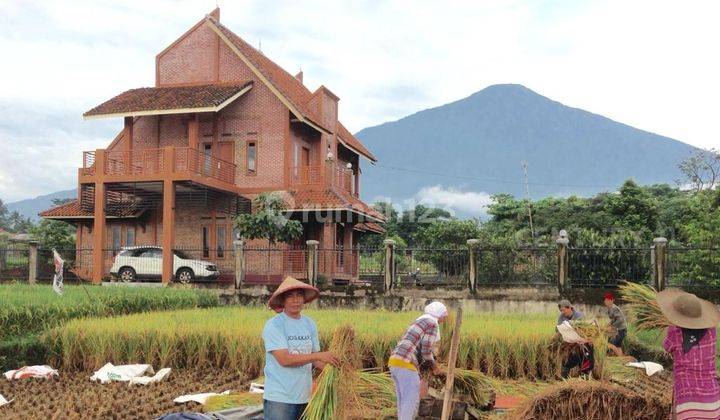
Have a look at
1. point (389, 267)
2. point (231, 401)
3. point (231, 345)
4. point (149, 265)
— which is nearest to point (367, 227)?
point (149, 265)

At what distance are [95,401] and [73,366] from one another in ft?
10.8

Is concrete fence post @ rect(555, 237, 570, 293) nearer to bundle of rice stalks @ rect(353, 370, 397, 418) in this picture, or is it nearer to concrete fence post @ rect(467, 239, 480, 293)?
concrete fence post @ rect(467, 239, 480, 293)

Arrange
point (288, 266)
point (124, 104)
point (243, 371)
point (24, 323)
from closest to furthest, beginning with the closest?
point (243, 371) < point (24, 323) < point (288, 266) < point (124, 104)

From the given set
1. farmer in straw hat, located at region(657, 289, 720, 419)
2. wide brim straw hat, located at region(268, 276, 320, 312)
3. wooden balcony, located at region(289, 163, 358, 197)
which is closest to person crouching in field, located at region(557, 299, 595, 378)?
farmer in straw hat, located at region(657, 289, 720, 419)

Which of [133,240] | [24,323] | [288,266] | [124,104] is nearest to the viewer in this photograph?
[24,323]

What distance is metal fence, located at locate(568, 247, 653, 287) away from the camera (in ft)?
58.9

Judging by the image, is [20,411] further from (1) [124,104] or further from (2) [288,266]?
(1) [124,104]

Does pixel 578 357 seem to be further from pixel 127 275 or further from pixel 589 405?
pixel 127 275

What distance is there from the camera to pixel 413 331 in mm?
6320

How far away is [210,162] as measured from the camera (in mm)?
24359

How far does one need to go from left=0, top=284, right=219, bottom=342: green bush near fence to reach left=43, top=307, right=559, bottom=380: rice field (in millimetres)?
700

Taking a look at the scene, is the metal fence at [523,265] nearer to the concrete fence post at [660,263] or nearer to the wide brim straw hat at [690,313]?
the concrete fence post at [660,263]

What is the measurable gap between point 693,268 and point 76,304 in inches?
556

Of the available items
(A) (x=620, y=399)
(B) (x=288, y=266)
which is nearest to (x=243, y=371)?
(A) (x=620, y=399)
